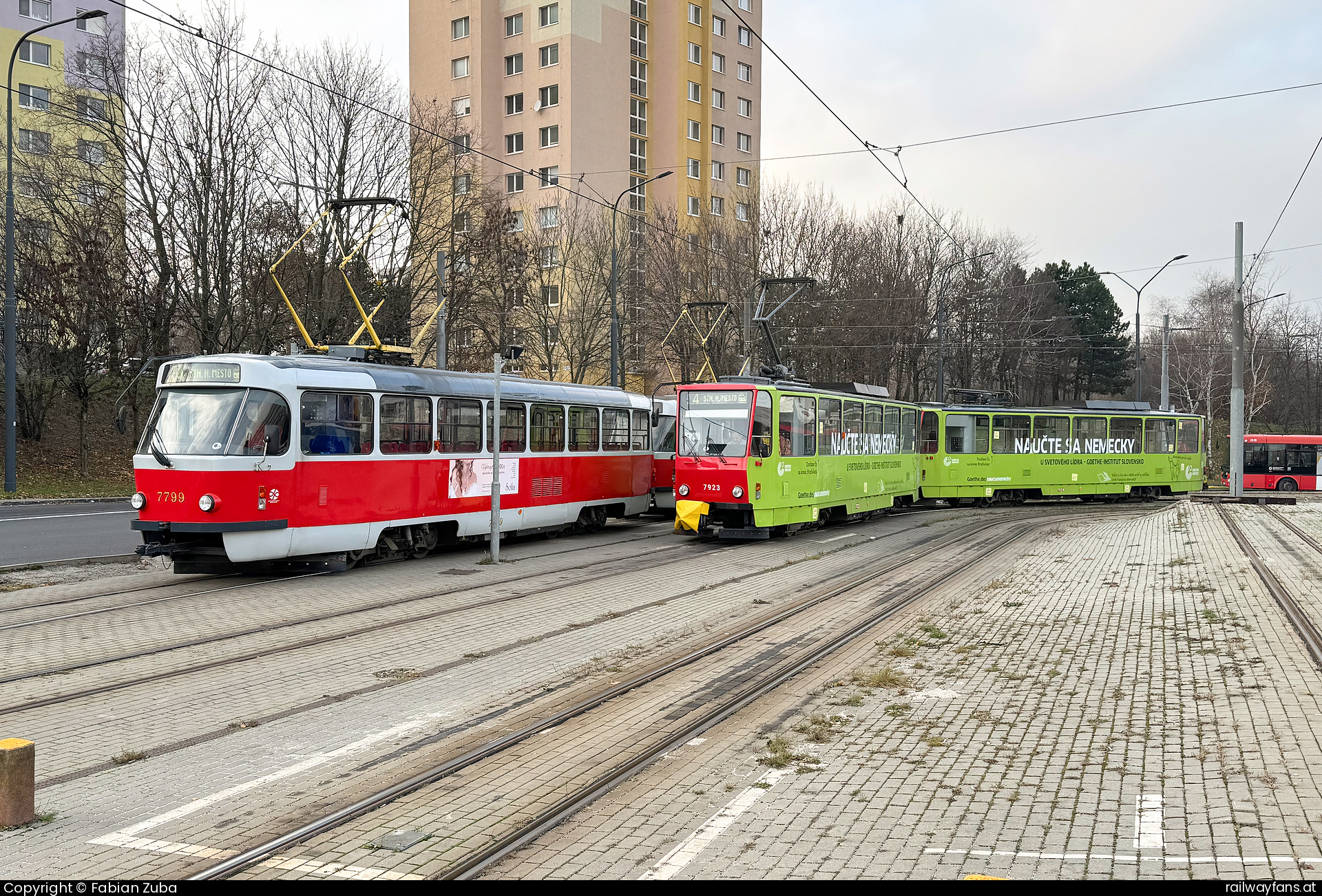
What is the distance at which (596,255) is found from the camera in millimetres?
44156

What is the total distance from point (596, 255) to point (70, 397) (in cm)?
2055

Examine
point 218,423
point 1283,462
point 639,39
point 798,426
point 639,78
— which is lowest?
point 1283,462

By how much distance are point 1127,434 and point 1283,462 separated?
15.9m

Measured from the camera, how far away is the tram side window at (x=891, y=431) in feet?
83.9

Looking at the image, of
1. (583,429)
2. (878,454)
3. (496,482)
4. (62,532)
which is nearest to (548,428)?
(583,429)

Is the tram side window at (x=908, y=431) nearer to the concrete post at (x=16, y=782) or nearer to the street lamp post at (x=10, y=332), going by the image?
the street lamp post at (x=10, y=332)

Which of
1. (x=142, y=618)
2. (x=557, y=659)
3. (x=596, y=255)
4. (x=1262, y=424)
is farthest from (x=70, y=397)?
(x=1262, y=424)

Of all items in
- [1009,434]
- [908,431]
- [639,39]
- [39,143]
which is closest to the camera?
[908,431]

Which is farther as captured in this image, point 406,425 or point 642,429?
point 642,429

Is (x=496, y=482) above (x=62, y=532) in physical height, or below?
above

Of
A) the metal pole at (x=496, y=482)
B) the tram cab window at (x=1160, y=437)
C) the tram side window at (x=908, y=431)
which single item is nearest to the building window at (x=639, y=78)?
the tram cab window at (x=1160, y=437)

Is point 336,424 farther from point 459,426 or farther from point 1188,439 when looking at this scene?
point 1188,439

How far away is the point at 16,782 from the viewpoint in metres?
5.01
